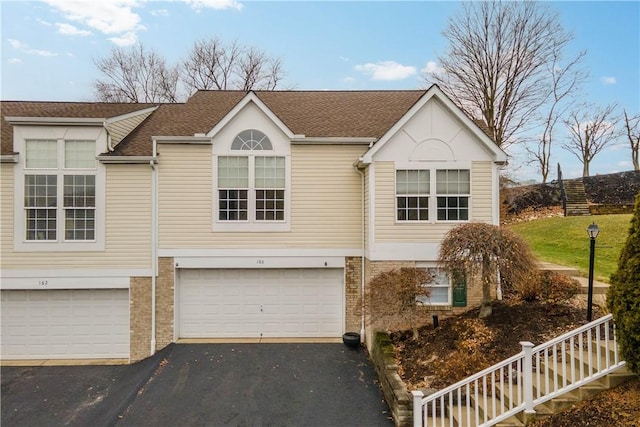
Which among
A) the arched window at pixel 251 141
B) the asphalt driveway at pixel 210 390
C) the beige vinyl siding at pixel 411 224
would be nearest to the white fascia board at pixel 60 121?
the arched window at pixel 251 141

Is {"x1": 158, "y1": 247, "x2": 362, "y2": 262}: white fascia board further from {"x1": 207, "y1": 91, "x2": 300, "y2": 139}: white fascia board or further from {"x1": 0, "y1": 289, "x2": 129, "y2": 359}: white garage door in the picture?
{"x1": 207, "y1": 91, "x2": 300, "y2": 139}: white fascia board

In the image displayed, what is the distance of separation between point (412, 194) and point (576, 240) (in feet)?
39.5

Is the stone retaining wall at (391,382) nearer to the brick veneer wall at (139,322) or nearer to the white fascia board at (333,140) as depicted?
the white fascia board at (333,140)

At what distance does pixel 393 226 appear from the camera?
1045 centimetres

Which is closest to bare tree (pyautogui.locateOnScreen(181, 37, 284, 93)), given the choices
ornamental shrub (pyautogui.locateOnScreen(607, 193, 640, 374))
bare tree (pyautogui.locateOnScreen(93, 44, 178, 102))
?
bare tree (pyautogui.locateOnScreen(93, 44, 178, 102))

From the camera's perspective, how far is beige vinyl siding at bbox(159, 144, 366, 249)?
1140 cm

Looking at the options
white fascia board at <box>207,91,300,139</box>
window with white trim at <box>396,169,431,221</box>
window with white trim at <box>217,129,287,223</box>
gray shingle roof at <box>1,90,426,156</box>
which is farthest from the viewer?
gray shingle roof at <box>1,90,426,156</box>

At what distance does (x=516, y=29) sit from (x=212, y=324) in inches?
984

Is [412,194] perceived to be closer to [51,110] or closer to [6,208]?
[6,208]

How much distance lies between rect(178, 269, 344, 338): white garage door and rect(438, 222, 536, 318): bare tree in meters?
4.14

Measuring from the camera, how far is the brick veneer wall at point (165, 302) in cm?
1121

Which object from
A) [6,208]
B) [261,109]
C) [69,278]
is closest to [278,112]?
[261,109]

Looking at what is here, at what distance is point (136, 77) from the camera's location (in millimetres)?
29562

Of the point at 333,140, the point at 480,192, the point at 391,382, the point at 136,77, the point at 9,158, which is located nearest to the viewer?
the point at 391,382
